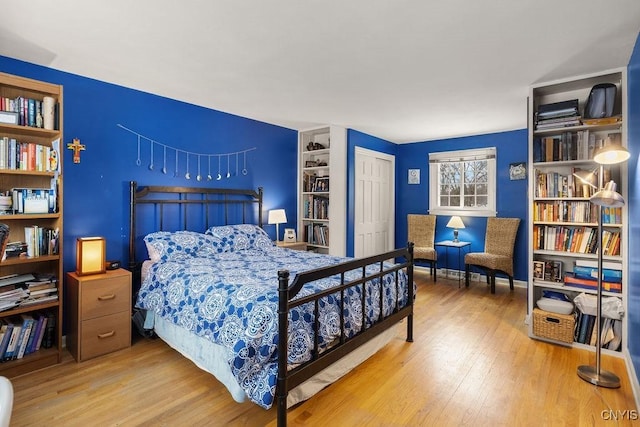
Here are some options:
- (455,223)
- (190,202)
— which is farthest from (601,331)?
(190,202)

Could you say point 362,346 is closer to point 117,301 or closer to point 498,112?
point 117,301

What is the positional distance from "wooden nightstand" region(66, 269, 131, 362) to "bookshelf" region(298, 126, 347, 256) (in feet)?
8.54

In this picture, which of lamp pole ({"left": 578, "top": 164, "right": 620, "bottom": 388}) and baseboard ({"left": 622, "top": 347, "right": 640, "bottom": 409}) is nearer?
baseboard ({"left": 622, "top": 347, "right": 640, "bottom": 409})

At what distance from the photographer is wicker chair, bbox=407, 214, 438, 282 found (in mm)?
5352

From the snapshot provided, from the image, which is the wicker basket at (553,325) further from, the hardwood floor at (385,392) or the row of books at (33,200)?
the row of books at (33,200)

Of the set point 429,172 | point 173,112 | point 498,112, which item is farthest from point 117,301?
point 429,172

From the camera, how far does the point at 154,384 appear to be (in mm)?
2344

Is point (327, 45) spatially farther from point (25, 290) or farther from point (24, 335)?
point (24, 335)

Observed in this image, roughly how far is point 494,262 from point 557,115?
86.3 inches

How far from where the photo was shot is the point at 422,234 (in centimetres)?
568

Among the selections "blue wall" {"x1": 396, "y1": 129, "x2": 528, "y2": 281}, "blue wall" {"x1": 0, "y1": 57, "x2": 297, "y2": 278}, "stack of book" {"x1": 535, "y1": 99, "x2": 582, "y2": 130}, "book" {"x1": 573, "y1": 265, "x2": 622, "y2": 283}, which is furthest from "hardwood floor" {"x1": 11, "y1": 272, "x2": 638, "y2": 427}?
"blue wall" {"x1": 396, "y1": 129, "x2": 528, "y2": 281}

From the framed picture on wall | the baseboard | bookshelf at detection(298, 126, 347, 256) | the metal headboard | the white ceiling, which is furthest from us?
the framed picture on wall

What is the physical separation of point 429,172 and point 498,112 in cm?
187

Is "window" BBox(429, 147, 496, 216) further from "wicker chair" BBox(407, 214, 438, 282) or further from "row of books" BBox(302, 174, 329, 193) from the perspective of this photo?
"row of books" BBox(302, 174, 329, 193)
